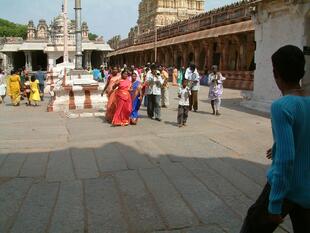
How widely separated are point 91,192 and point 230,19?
20149mm

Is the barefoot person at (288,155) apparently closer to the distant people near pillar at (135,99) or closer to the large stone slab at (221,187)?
the large stone slab at (221,187)

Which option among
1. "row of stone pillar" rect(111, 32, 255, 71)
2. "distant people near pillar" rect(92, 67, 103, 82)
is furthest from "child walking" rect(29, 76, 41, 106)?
"distant people near pillar" rect(92, 67, 103, 82)

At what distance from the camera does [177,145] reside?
281 inches

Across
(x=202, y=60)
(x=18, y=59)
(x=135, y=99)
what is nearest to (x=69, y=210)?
(x=135, y=99)

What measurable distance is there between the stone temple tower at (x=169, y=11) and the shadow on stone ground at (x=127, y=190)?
151 feet

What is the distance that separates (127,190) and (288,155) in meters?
2.92

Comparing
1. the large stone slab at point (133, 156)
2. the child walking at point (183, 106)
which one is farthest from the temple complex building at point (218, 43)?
the large stone slab at point (133, 156)

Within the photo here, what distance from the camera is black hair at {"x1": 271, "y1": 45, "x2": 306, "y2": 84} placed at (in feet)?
7.37

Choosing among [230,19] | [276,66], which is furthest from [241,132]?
[230,19]

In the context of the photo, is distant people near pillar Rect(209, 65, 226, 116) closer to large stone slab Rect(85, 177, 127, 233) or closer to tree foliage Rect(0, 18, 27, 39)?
large stone slab Rect(85, 177, 127, 233)

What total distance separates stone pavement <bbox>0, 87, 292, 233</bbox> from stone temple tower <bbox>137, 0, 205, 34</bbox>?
1749 inches

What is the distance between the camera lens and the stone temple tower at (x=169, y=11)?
171 ft

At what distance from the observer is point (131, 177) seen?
5.27 m

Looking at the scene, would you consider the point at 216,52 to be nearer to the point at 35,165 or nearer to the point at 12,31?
the point at 35,165
